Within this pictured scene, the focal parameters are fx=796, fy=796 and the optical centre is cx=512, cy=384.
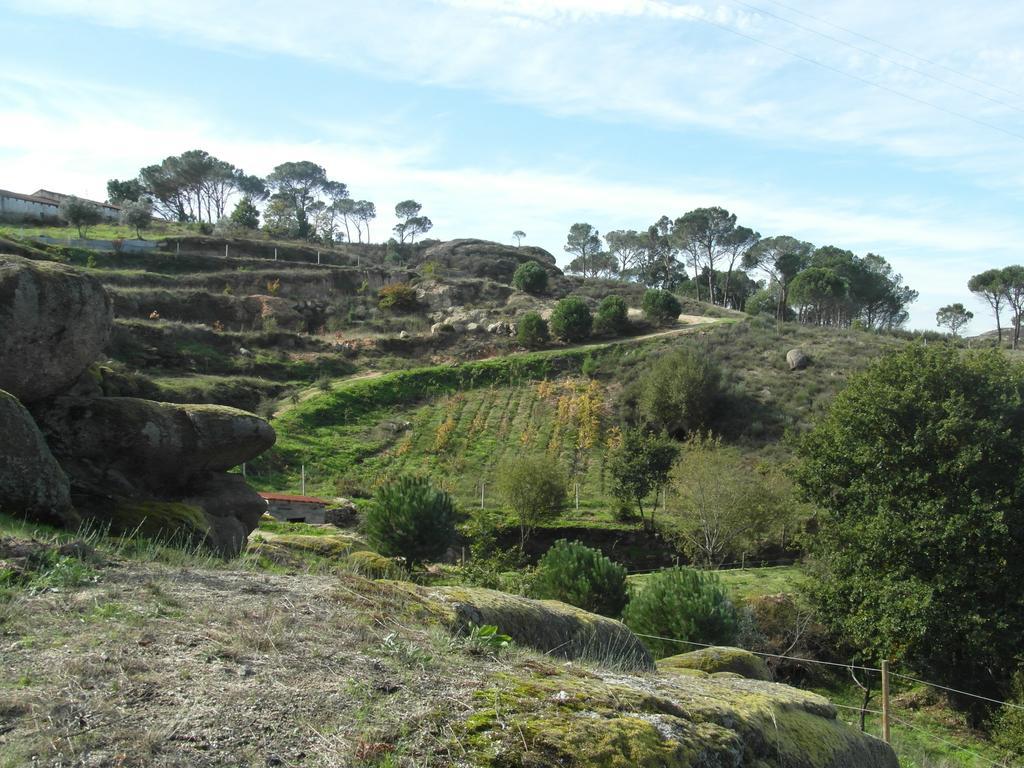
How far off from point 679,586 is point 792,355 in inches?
1482

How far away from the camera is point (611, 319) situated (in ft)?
179

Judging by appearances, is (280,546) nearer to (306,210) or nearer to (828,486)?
(828,486)

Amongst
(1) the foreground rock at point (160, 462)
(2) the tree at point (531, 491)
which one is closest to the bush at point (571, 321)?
(2) the tree at point (531, 491)

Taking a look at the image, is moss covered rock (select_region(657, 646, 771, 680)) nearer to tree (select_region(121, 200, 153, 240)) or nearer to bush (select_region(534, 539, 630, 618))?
bush (select_region(534, 539, 630, 618))

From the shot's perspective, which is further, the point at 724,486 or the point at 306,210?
the point at 306,210

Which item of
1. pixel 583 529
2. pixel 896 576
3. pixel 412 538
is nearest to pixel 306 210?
pixel 583 529

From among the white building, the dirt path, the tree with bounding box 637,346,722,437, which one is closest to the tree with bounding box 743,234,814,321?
the dirt path

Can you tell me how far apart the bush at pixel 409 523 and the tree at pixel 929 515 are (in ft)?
32.3

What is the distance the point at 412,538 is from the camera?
842 inches

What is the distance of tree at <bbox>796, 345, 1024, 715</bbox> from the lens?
696 inches

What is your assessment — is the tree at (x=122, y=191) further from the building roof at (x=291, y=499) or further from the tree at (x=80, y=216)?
the building roof at (x=291, y=499)

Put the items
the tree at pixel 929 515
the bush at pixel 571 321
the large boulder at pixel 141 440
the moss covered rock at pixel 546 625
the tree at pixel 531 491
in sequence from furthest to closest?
the bush at pixel 571 321 < the tree at pixel 531 491 < the tree at pixel 929 515 < the large boulder at pixel 141 440 < the moss covered rock at pixel 546 625

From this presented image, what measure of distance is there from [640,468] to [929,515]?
49.9 ft

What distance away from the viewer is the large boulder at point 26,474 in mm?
7273
